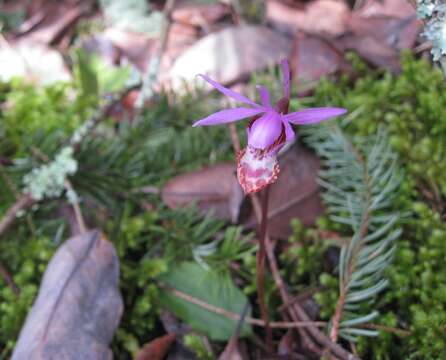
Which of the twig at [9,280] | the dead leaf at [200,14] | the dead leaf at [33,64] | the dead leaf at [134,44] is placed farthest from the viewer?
the dead leaf at [200,14]

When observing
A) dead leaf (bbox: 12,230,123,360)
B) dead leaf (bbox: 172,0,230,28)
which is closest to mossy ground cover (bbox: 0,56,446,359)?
dead leaf (bbox: 12,230,123,360)

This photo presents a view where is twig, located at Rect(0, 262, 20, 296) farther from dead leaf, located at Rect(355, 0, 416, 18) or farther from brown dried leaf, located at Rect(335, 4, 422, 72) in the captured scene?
dead leaf, located at Rect(355, 0, 416, 18)

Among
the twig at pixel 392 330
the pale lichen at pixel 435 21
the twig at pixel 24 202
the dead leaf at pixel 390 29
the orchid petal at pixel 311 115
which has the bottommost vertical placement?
the twig at pixel 392 330

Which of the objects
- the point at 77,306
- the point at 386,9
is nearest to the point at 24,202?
the point at 77,306

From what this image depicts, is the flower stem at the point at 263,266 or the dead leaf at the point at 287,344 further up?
the flower stem at the point at 263,266

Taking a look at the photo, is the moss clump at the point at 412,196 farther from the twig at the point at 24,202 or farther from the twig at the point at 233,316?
the twig at the point at 24,202

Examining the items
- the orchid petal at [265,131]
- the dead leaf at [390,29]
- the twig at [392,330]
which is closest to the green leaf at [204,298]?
the twig at [392,330]

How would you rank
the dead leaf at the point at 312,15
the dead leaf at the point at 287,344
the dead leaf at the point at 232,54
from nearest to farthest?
1. the dead leaf at the point at 287,344
2. the dead leaf at the point at 232,54
3. the dead leaf at the point at 312,15
